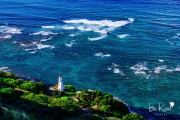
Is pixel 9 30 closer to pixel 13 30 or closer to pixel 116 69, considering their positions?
pixel 13 30

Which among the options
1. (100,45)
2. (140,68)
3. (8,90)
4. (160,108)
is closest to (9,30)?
(100,45)

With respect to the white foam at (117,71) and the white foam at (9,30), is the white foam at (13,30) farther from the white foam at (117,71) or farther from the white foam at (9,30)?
Answer: the white foam at (117,71)

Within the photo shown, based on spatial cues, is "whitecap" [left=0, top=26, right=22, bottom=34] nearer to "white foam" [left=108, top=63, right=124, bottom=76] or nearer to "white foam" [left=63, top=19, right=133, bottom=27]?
"white foam" [left=63, top=19, right=133, bottom=27]

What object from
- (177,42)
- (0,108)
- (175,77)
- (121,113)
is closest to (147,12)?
(177,42)

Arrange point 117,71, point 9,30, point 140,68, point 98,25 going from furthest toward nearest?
point 98,25 → point 9,30 → point 140,68 → point 117,71

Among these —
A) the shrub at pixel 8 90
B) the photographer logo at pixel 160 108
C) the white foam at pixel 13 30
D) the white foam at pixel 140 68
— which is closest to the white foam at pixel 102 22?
the white foam at pixel 13 30

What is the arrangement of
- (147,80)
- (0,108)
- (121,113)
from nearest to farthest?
(0,108)
(121,113)
(147,80)

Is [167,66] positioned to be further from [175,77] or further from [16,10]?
[16,10]

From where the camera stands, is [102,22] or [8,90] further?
[102,22]
